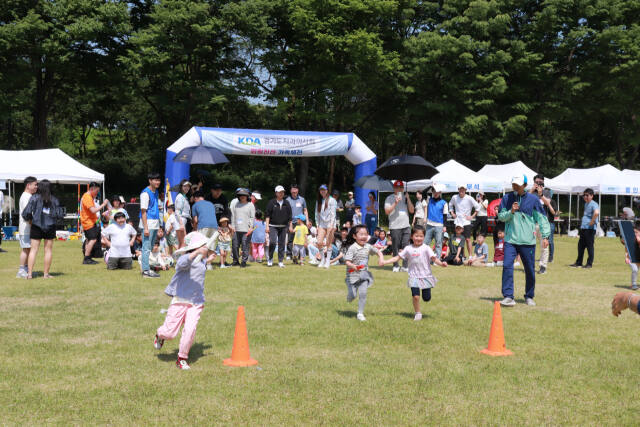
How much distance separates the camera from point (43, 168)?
21500 millimetres

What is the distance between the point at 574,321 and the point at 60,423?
22.1 feet

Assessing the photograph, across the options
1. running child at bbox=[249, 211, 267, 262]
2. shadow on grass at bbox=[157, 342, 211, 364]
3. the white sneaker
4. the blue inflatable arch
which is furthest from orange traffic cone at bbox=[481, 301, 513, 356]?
the blue inflatable arch

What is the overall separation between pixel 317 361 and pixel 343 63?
29702 millimetres

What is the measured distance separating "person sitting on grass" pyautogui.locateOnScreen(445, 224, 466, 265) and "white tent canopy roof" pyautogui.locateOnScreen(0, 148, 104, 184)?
44.4 ft

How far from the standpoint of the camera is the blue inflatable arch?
19000mm

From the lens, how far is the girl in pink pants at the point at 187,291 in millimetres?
5996

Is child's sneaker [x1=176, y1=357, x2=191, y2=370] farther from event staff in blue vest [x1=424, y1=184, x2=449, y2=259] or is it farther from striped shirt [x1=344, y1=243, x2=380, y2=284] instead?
event staff in blue vest [x1=424, y1=184, x2=449, y2=259]

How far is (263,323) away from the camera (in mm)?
7855

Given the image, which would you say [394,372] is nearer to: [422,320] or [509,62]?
[422,320]

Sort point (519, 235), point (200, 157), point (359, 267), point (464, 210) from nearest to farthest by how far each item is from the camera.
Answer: point (359, 267)
point (519, 235)
point (200, 157)
point (464, 210)

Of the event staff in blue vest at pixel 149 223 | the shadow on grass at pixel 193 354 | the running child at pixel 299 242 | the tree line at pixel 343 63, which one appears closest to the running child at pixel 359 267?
the shadow on grass at pixel 193 354

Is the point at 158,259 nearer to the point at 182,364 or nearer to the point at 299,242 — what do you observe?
the point at 299,242

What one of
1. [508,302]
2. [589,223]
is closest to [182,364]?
[508,302]

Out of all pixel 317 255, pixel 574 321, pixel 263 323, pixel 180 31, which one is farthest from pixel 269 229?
pixel 180 31
